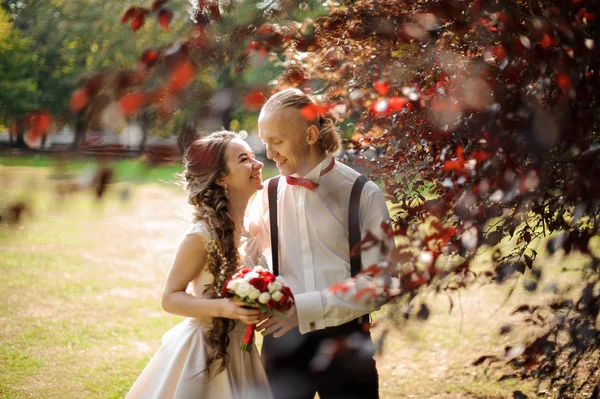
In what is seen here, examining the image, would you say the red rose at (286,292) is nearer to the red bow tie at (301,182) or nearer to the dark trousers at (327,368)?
the dark trousers at (327,368)

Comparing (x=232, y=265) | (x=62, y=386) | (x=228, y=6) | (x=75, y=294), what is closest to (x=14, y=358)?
(x=62, y=386)

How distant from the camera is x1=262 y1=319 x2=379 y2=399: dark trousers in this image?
288 cm

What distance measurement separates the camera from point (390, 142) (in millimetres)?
3330

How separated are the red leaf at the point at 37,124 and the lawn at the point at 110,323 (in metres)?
0.09

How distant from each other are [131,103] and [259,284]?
135 centimetres

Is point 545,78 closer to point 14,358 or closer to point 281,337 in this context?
point 281,337

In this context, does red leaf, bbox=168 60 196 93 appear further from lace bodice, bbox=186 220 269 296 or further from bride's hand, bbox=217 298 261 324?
lace bodice, bbox=186 220 269 296

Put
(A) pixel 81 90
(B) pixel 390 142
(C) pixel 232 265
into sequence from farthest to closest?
(B) pixel 390 142, (C) pixel 232 265, (A) pixel 81 90

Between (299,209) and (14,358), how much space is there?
4.91m

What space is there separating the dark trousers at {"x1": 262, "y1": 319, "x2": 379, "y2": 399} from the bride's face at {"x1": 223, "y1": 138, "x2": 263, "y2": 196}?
755 mm

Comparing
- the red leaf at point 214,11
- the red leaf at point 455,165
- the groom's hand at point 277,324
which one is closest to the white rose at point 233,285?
the groom's hand at point 277,324

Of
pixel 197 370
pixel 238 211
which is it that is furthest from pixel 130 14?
pixel 197 370

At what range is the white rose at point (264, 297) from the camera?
100 inches

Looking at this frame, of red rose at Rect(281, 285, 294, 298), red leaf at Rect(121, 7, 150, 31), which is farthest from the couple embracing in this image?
red leaf at Rect(121, 7, 150, 31)
